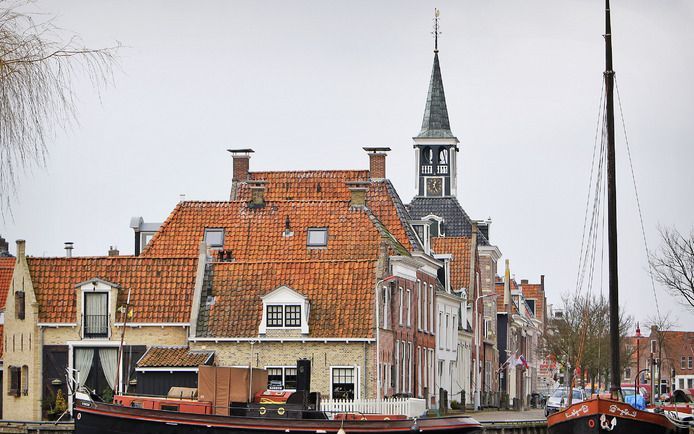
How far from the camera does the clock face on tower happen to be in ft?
364

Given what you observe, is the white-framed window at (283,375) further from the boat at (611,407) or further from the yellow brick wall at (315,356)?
the boat at (611,407)

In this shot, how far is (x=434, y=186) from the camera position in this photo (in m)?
112

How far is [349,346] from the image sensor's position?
55.1 meters

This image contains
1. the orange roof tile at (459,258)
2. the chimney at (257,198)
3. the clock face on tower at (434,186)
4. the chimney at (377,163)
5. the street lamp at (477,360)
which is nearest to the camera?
the chimney at (257,198)

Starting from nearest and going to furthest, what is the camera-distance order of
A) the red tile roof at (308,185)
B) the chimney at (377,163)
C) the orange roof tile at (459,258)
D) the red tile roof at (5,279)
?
the chimney at (377,163), the red tile roof at (308,185), the red tile roof at (5,279), the orange roof tile at (459,258)

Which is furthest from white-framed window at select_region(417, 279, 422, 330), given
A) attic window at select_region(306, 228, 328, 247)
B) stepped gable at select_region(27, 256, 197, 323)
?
stepped gable at select_region(27, 256, 197, 323)

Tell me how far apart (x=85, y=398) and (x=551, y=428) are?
14.0m

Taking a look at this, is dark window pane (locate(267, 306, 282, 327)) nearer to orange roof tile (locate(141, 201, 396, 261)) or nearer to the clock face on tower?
orange roof tile (locate(141, 201, 396, 261))

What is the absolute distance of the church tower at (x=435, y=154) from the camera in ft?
365

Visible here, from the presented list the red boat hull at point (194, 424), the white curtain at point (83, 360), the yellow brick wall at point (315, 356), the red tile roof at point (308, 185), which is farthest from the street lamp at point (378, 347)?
the red tile roof at point (308, 185)

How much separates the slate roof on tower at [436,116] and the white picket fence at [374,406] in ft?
205

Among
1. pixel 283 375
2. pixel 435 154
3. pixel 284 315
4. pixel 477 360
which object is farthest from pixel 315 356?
pixel 435 154

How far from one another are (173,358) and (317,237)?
10518 millimetres

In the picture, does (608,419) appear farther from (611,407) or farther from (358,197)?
(358,197)
